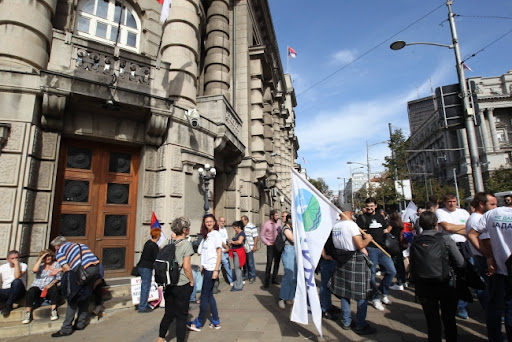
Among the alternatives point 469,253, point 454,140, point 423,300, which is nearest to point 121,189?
point 423,300

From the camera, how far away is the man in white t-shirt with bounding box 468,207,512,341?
345 cm

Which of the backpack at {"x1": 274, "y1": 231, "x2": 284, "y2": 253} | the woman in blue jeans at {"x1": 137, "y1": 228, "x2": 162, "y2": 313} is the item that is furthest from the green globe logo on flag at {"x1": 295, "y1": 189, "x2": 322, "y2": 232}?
the woman in blue jeans at {"x1": 137, "y1": 228, "x2": 162, "y2": 313}

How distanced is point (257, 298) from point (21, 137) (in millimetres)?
6509

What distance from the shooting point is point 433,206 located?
21.3ft

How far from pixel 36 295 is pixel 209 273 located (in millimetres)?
3628

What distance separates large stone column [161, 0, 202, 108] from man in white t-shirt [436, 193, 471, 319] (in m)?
7.64

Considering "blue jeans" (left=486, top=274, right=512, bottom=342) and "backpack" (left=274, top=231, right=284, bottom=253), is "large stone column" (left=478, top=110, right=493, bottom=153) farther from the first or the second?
"blue jeans" (left=486, top=274, right=512, bottom=342)

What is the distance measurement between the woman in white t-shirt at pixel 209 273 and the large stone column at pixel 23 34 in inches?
233

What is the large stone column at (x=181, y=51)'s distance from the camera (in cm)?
943

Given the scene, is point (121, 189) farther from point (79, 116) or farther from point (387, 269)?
point (387, 269)

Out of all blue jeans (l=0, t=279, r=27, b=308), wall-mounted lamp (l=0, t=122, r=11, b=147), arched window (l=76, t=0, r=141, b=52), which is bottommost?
blue jeans (l=0, t=279, r=27, b=308)

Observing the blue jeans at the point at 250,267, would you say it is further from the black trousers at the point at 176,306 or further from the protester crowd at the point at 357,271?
the black trousers at the point at 176,306

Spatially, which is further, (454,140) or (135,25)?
(454,140)

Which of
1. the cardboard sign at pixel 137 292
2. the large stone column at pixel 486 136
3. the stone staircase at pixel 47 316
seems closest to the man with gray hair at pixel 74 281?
the stone staircase at pixel 47 316
